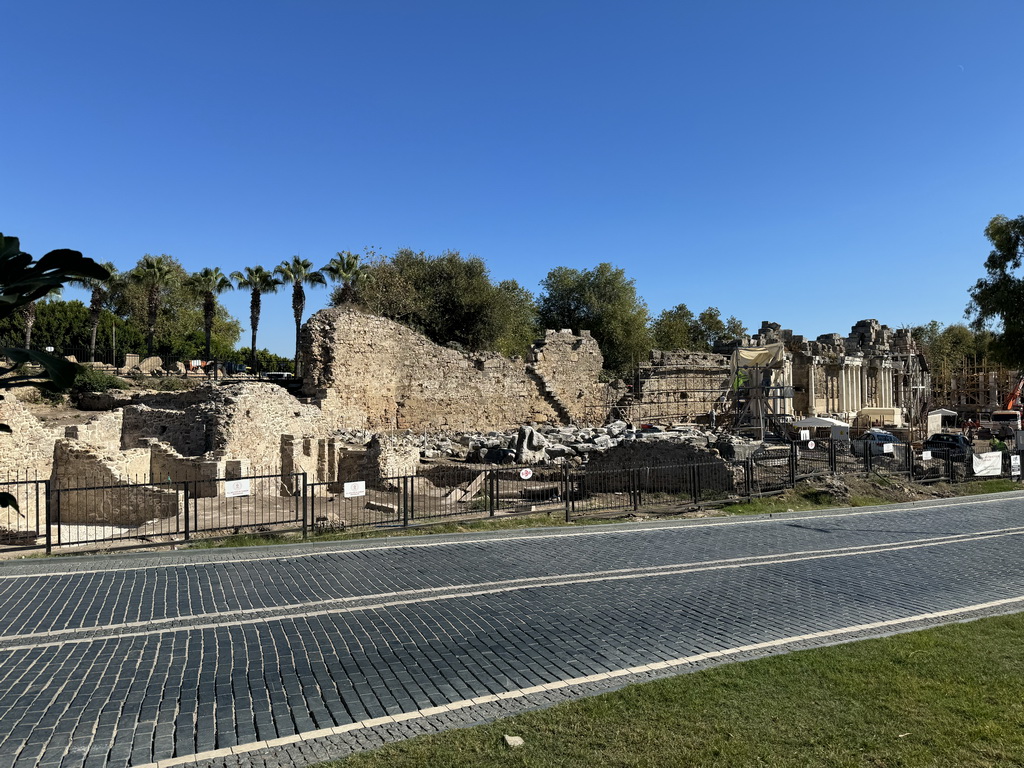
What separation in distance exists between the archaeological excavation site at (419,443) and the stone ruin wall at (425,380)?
0.07m

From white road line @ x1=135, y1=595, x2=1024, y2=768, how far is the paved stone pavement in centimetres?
2

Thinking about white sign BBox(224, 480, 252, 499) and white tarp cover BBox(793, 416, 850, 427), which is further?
white tarp cover BBox(793, 416, 850, 427)

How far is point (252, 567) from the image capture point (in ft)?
32.4

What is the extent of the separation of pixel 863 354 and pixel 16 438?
132 ft

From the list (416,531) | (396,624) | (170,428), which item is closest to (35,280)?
(396,624)

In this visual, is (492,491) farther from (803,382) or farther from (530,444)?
(803,382)

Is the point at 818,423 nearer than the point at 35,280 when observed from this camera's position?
No

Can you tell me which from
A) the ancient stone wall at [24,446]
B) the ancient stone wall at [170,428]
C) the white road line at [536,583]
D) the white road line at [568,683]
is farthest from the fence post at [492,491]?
the ancient stone wall at [24,446]

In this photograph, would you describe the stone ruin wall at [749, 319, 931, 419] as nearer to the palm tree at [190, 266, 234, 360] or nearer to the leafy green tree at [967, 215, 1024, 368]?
the leafy green tree at [967, 215, 1024, 368]

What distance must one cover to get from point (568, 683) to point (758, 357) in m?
27.0

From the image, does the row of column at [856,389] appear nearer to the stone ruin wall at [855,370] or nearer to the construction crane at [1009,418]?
the stone ruin wall at [855,370]

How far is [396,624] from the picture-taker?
281 inches

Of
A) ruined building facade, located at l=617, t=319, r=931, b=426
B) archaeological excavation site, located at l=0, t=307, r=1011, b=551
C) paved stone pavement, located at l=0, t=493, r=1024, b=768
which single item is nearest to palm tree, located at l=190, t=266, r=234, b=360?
archaeological excavation site, located at l=0, t=307, r=1011, b=551

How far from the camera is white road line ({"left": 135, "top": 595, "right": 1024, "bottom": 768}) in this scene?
14.6ft
